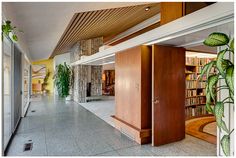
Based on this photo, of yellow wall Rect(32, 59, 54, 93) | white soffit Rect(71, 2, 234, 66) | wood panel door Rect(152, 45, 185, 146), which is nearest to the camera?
white soffit Rect(71, 2, 234, 66)

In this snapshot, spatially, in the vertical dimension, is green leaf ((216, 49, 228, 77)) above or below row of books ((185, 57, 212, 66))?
below

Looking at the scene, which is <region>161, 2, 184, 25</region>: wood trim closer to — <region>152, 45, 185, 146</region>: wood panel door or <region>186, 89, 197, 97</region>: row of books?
<region>152, 45, 185, 146</region>: wood panel door

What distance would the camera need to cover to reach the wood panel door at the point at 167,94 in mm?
3379

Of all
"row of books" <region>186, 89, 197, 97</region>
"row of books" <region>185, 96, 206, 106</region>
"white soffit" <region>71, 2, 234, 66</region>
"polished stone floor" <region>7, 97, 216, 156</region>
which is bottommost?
"polished stone floor" <region>7, 97, 216, 156</region>

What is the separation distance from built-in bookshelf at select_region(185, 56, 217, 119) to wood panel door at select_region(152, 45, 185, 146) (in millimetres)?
1862

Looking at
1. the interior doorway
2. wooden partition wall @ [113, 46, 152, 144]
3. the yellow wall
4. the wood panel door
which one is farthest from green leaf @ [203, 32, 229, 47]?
the yellow wall

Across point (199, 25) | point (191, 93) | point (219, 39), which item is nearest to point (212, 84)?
point (219, 39)

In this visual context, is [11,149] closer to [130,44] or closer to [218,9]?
[130,44]

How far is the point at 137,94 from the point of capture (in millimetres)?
3682

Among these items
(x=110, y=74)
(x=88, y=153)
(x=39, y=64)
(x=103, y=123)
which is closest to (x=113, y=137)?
(x=88, y=153)

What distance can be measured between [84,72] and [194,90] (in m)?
5.80

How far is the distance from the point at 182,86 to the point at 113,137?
189 centimetres

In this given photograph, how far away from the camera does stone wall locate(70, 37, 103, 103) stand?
928 cm

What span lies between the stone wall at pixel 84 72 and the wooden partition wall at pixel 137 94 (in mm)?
5442
